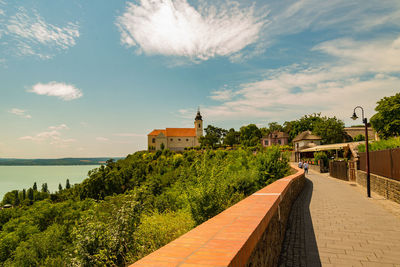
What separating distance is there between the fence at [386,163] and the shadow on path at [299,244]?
5664 mm

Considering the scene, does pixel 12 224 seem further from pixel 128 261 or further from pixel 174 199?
pixel 128 261

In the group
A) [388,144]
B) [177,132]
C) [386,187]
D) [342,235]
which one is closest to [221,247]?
[342,235]

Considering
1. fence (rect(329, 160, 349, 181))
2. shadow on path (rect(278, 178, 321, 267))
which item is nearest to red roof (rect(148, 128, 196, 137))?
fence (rect(329, 160, 349, 181))

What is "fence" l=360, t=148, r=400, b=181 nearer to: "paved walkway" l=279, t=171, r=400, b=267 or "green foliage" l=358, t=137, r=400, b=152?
"green foliage" l=358, t=137, r=400, b=152

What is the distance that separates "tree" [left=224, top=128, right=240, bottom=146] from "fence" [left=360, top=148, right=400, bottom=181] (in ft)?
247

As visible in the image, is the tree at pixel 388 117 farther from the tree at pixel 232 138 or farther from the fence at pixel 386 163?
the tree at pixel 232 138

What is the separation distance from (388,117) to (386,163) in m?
37.2

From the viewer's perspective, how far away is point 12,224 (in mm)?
23922

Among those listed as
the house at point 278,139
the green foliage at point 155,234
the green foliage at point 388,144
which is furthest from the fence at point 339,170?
the house at point 278,139

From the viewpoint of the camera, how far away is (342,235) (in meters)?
6.00

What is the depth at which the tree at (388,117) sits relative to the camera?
39281mm

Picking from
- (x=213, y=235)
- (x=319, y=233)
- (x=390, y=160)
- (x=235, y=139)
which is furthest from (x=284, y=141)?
(x=213, y=235)

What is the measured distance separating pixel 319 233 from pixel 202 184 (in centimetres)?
342

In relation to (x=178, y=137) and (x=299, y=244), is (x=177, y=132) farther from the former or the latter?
(x=299, y=244)
